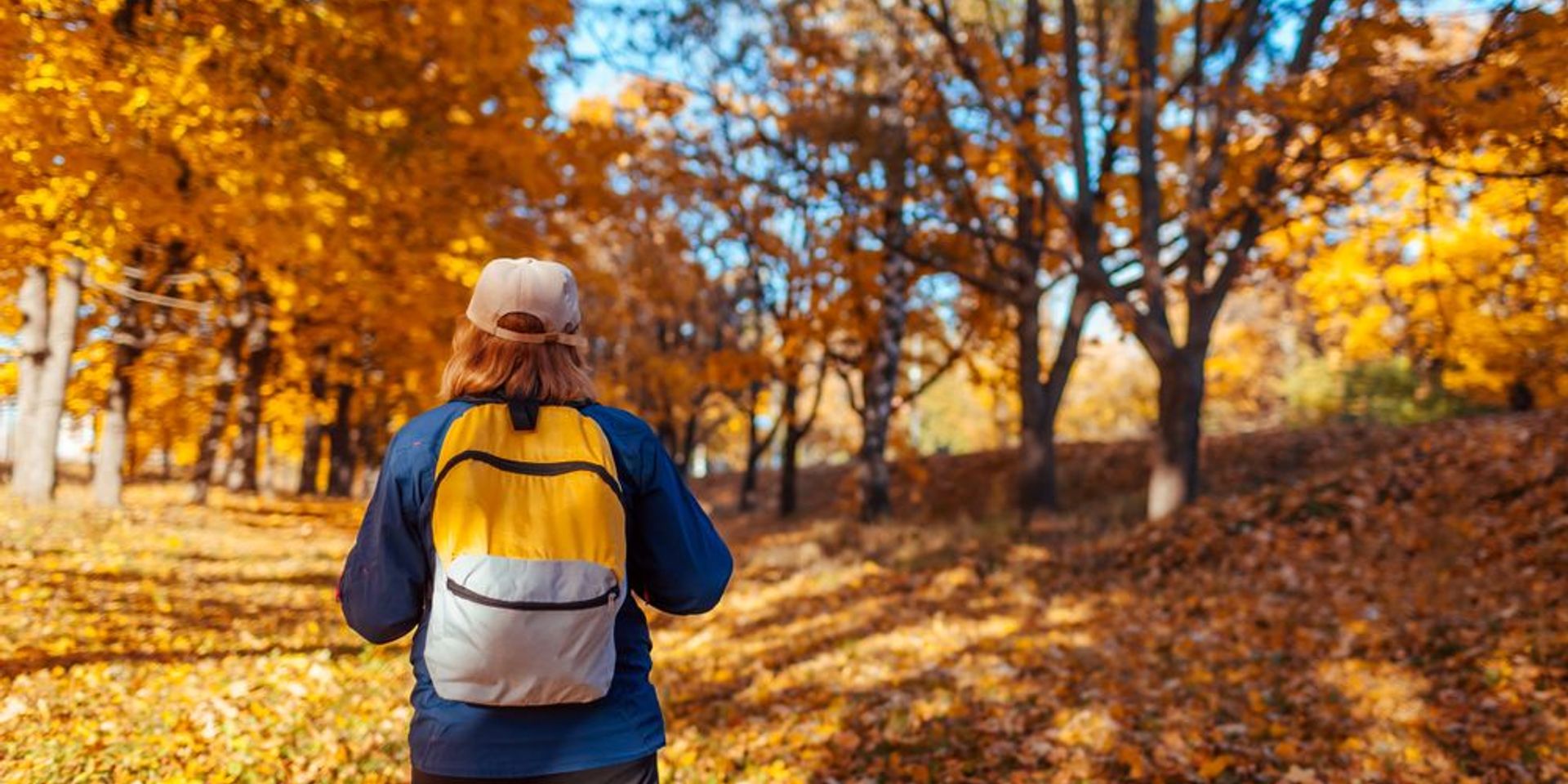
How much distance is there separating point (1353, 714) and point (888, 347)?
372 inches

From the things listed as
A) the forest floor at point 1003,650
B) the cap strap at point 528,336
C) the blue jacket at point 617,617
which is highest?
the cap strap at point 528,336

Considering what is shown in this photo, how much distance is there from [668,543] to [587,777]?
47cm

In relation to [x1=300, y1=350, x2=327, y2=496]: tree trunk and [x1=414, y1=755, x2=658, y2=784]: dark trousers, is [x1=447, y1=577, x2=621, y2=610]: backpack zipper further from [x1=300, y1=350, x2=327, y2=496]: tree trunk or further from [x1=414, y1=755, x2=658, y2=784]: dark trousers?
[x1=300, y1=350, x2=327, y2=496]: tree trunk

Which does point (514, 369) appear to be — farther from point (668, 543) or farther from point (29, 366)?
point (29, 366)

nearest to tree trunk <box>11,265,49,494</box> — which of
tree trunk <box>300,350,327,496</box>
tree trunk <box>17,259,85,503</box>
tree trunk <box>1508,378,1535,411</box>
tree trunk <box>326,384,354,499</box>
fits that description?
tree trunk <box>17,259,85,503</box>

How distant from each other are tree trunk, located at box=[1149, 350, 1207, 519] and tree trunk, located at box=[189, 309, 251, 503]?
12.5m

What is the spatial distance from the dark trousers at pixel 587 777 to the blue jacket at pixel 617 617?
1 centimetres

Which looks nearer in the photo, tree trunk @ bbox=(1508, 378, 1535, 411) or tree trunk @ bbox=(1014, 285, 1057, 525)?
tree trunk @ bbox=(1014, 285, 1057, 525)

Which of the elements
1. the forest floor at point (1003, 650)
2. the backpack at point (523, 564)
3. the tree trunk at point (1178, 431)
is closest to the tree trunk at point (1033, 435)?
the forest floor at point (1003, 650)

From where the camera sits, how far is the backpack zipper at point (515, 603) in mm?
1834

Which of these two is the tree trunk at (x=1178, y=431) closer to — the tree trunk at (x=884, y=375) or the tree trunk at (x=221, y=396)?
the tree trunk at (x=884, y=375)

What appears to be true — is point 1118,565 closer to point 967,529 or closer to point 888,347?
point 967,529

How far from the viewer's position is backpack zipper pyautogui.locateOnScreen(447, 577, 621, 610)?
1834 mm

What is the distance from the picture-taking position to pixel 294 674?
18.5 feet
